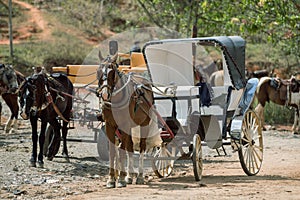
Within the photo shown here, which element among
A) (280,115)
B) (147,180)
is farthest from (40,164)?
(280,115)

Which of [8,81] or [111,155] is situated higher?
[8,81]

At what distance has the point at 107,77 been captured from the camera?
10875mm

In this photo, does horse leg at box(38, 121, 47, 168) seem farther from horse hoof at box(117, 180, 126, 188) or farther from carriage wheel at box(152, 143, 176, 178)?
horse hoof at box(117, 180, 126, 188)

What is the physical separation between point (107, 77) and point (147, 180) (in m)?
2.53

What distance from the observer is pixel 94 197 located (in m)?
10.0

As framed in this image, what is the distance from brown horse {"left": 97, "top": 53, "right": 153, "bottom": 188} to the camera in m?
11.0

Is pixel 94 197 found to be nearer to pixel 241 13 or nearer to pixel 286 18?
pixel 286 18

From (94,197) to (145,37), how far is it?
2711cm

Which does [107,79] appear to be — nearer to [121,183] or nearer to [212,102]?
[121,183]

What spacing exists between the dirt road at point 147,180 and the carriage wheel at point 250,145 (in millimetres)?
215

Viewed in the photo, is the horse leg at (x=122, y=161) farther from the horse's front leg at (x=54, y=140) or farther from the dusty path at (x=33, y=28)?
the dusty path at (x=33, y=28)

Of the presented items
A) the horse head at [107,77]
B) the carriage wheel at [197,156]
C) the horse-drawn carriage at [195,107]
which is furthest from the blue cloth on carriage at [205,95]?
the horse head at [107,77]

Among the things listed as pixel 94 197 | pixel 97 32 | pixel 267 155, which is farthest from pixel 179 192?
pixel 97 32

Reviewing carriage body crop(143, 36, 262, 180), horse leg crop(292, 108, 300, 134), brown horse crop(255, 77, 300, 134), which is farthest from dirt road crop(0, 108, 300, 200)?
brown horse crop(255, 77, 300, 134)
